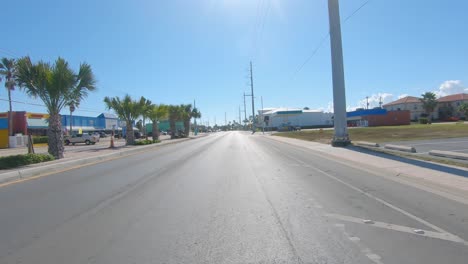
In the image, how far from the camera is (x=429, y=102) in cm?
9431

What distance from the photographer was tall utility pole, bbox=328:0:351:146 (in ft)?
78.8

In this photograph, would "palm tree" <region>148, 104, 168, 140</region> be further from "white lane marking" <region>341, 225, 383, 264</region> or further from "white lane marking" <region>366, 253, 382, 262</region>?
"white lane marking" <region>366, 253, 382, 262</region>

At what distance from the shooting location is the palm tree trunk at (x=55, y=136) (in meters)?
19.8

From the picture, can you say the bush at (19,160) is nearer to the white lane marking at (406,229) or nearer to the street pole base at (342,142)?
the white lane marking at (406,229)

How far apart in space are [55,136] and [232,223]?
17.2 meters

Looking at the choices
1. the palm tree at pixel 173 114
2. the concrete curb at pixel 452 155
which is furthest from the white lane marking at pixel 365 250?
the palm tree at pixel 173 114

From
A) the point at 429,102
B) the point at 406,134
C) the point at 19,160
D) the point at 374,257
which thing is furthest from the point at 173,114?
the point at 429,102

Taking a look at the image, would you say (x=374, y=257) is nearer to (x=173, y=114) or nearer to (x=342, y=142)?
(x=342, y=142)

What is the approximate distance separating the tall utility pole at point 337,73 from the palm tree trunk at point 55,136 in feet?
57.8

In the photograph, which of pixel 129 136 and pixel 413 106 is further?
pixel 413 106

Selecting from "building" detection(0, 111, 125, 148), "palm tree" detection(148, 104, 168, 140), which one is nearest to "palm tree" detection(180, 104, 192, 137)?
"building" detection(0, 111, 125, 148)

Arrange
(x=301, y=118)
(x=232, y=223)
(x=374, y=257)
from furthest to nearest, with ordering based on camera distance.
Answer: (x=301, y=118), (x=232, y=223), (x=374, y=257)

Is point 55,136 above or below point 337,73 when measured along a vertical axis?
below

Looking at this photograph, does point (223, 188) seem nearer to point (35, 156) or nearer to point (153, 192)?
point (153, 192)
